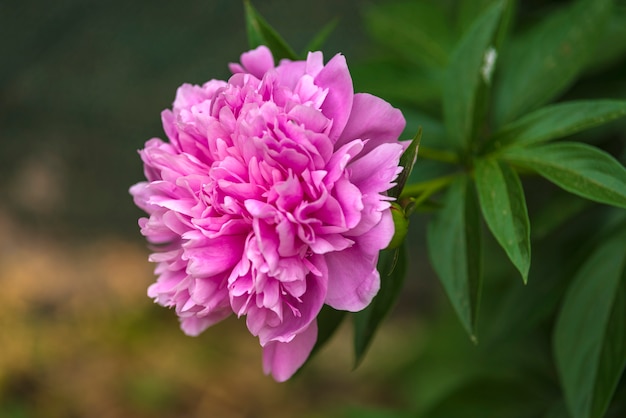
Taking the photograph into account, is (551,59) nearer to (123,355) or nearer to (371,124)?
(371,124)

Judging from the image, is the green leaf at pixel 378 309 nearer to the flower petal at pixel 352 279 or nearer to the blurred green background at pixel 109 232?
the flower petal at pixel 352 279

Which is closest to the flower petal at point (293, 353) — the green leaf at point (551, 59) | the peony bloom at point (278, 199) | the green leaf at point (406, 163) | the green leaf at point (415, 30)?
the peony bloom at point (278, 199)

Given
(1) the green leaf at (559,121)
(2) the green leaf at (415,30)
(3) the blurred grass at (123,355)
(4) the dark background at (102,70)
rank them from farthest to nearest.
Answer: (3) the blurred grass at (123,355)
(4) the dark background at (102,70)
(2) the green leaf at (415,30)
(1) the green leaf at (559,121)

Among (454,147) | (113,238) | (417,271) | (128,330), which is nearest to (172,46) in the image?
(113,238)

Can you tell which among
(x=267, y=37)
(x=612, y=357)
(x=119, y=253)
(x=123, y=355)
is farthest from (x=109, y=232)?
(x=612, y=357)

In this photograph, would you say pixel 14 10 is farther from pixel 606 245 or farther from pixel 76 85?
pixel 606 245

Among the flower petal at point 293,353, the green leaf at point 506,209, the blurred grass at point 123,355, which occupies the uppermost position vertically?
the green leaf at point 506,209
